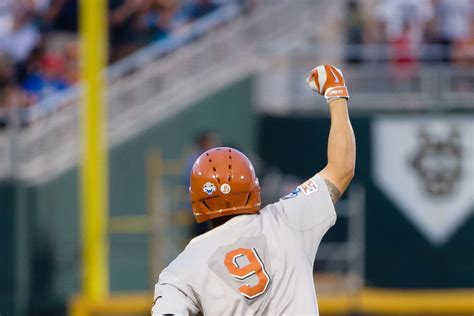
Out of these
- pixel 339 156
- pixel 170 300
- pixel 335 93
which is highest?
pixel 335 93

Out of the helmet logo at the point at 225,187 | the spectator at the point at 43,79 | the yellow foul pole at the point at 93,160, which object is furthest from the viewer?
the spectator at the point at 43,79

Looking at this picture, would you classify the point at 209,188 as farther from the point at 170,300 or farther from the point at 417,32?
the point at 417,32

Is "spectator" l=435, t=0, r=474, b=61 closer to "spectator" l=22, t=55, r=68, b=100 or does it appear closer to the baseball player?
"spectator" l=22, t=55, r=68, b=100

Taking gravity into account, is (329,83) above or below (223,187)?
above

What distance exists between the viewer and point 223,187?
14.7 ft

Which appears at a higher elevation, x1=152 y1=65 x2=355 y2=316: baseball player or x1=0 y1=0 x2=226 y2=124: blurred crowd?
Result: x1=0 y1=0 x2=226 y2=124: blurred crowd

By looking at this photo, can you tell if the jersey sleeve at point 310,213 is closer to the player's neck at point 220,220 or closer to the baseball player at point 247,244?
the baseball player at point 247,244

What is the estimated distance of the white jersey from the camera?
432cm

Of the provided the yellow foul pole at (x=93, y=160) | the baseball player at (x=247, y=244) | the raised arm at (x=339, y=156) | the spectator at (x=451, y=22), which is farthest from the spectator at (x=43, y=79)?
the baseball player at (x=247, y=244)

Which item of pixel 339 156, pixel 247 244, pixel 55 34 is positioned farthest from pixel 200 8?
pixel 247 244

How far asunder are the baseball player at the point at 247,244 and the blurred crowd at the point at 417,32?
975 centimetres

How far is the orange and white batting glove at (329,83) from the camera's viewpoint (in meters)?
4.93

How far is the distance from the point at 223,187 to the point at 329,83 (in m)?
0.76

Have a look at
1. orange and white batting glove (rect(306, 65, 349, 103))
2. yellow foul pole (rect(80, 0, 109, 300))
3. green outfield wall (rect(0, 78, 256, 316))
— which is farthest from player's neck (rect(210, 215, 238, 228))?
green outfield wall (rect(0, 78, 256, 316))
